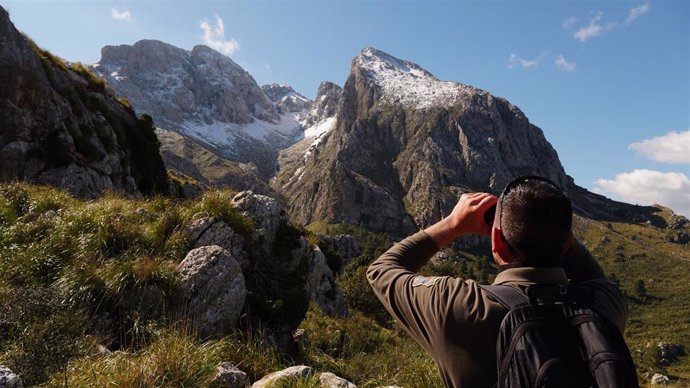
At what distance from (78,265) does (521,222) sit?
8340mm

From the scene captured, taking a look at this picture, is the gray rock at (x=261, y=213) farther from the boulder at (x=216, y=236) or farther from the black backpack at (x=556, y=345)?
the black backpack at (x=556, y=345)

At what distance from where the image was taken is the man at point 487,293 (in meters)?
2.48

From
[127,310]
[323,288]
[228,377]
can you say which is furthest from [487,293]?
[323,288]

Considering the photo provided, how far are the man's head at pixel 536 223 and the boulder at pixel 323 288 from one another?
465 inches

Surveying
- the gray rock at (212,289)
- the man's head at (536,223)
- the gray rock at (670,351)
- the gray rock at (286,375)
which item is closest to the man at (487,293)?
the man's head at (536,223)

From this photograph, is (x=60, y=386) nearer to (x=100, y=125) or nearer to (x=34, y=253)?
(x=34, y=253)

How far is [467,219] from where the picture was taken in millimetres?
2998

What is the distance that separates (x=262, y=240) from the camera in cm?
1185

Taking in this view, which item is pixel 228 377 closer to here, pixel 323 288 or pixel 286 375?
pixel 286 375

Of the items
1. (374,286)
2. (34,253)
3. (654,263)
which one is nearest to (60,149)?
(34,253)

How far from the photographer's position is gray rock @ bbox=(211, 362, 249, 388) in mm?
5315

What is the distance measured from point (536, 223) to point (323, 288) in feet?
47.0

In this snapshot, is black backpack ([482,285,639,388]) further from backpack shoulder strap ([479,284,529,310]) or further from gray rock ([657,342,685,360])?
gray rock ([657,342,685,360])

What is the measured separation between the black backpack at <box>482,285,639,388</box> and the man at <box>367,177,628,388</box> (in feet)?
0.37
